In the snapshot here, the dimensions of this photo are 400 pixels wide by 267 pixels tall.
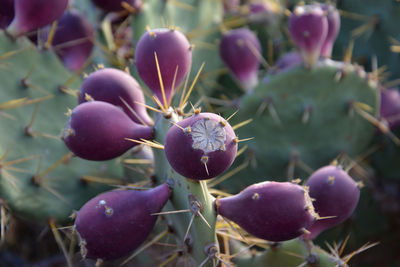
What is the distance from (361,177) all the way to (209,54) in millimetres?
702

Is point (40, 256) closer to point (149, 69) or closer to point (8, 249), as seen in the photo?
point (8, 249)

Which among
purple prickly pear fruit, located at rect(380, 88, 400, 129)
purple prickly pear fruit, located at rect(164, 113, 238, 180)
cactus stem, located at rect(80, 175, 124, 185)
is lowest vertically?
cactus stem, located at rect(80, 175, 124, 185)

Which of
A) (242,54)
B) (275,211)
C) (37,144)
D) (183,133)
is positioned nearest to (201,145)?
(183,133)

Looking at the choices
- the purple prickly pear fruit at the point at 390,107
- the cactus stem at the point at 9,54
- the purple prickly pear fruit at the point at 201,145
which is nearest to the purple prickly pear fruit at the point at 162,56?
the purple prickly pear fruit at the point at 201,145

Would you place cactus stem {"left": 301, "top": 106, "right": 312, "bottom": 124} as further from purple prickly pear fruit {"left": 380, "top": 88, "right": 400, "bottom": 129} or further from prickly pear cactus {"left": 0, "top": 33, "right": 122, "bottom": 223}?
prickly pear cactus {"left": 0, "top": 33, "right": 122, "bottom": 223}

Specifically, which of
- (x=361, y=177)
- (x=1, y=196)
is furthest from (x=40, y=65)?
(x=361, y=177)

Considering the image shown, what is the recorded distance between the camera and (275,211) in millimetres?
785

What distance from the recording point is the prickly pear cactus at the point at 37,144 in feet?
3.84

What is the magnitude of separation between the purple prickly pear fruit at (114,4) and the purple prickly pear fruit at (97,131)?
0.68 meters

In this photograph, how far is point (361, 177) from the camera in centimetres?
169

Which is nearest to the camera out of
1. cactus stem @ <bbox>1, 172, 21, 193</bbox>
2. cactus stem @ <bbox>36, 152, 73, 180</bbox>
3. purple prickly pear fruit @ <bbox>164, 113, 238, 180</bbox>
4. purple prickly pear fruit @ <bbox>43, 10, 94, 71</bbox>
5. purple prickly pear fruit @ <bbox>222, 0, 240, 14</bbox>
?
purple prickly pear fruit @ <bbox>164, 113, 238, 180</bbox>

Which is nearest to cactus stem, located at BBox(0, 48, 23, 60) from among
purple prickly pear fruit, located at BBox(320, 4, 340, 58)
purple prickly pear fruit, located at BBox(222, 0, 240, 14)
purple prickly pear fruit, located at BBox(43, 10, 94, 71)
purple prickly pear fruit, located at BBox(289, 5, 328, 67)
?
purple prickly pear fruit, located at BBox(43, 10, 94, 71)

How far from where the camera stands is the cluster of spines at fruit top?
2.45 feet

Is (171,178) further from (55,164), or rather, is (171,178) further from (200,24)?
(200,24)
